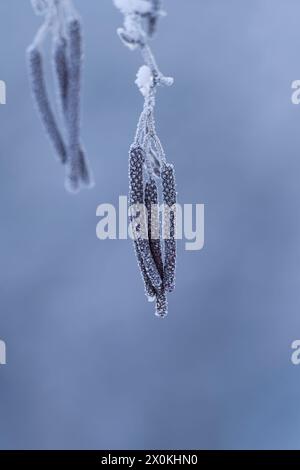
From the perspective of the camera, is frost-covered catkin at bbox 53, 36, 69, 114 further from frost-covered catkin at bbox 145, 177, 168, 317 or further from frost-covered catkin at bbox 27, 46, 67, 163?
frost-covered catkin at bbox 145, 177, 168, 317

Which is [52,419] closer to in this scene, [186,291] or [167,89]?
[186,291]

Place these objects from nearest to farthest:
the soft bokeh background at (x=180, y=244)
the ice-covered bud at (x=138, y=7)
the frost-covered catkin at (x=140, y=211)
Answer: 1. the ice-covered bud at (x=138, y=7)
2. the frost-covered catkin at (x=140, y=211)
3. the soft bokeh background at (x=180, y=244)

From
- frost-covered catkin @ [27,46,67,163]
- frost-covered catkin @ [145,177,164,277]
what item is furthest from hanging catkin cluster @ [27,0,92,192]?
frost-covered catkin @ [145,177,164,277]

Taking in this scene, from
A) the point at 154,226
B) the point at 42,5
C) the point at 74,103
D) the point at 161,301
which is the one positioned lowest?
the point at 161,301

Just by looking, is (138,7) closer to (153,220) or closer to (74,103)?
(74,103)

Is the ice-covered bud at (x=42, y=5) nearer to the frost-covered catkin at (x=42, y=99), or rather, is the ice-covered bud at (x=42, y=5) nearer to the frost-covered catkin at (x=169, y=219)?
the frost-covered catkin at (x=42, y=99)

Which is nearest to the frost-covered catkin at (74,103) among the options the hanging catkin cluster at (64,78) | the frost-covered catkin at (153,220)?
the hanging catkin cluster at (64,78)

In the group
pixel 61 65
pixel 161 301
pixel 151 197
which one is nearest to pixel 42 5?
pixel 61 65
